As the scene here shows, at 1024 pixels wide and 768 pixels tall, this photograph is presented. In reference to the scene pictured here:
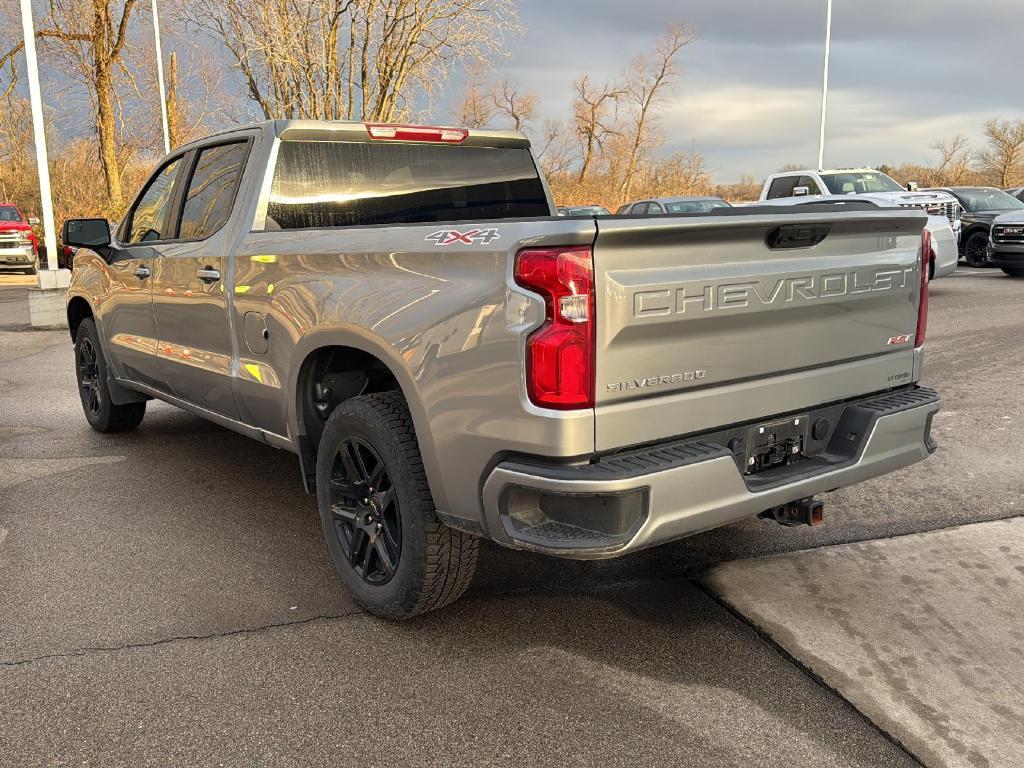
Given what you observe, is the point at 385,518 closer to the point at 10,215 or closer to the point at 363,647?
the point at 363,647

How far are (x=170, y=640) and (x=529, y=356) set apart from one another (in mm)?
1797

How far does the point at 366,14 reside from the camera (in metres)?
21.2

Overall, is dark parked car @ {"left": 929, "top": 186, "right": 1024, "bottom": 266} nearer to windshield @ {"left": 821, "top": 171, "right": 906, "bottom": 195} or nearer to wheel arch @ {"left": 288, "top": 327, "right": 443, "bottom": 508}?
windshield @ {"left": 821, "top": 171, "right": 906, "bottom": 195}

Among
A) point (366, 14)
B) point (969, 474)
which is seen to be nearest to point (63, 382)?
point (969, 474)

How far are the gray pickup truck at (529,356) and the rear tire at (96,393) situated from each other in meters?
2.01

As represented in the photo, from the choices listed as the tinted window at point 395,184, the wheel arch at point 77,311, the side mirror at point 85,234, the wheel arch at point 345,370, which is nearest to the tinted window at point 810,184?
the tinted window at point 395,184

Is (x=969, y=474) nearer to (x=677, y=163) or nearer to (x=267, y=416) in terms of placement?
(x=267, y=416)

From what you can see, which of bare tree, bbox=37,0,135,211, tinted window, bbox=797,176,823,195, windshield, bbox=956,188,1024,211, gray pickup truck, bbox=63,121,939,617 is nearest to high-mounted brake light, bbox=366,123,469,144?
gray pickup truck, bbox=63,121,939,617

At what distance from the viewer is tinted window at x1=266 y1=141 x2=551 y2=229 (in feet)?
14.1

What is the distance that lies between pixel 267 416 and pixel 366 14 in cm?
1940

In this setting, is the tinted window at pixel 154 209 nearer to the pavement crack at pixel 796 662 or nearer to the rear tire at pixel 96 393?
the rear tire at pixel 96 393

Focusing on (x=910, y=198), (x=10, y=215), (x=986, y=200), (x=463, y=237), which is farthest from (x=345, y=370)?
(x=10, y=215)

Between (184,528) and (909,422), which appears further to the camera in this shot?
(184,528)

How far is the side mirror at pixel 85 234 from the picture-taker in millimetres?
5539
